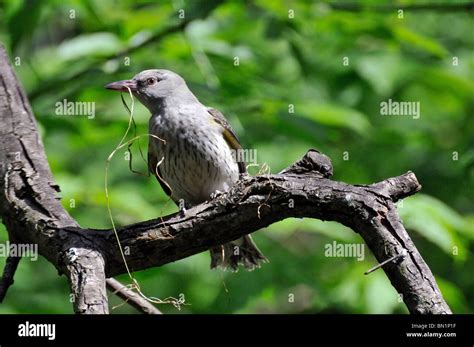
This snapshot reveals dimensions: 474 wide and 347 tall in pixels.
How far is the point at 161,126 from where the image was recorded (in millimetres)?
5457

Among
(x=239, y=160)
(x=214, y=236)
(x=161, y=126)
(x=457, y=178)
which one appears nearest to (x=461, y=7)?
(x=457, y=178)

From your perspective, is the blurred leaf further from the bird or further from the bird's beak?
the bird's beak

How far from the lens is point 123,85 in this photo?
5.51 meters

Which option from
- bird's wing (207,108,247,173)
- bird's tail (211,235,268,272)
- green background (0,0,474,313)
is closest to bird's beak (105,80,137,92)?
green background (0,0,474,313)

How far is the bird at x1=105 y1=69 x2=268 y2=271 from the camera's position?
17.6 feet

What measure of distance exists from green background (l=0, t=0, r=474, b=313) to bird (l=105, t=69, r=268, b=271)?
0.20 meters

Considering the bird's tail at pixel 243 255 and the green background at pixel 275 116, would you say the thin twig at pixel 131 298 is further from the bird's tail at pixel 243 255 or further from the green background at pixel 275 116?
the bird's tail at pixel 243 255

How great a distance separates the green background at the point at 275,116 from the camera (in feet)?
19.7

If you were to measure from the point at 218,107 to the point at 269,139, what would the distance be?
1.57m

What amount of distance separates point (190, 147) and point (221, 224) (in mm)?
1696

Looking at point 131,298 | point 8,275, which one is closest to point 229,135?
point 131,298

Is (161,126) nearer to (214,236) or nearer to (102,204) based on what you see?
(102,204)

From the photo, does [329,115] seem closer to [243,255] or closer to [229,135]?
[229,135]
